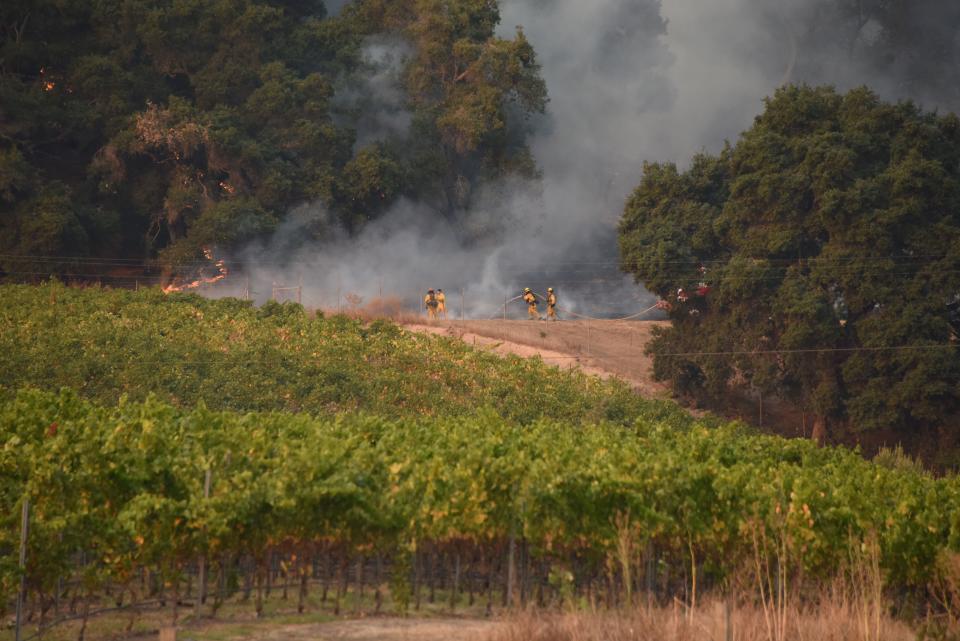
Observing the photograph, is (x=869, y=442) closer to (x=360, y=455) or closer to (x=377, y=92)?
(x=360, y=455)

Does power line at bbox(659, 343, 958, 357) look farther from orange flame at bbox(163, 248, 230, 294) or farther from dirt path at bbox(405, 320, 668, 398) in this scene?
orange flame at bbox(163, 248, 230, 294)

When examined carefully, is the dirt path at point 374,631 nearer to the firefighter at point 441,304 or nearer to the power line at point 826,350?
the power line at point 826,350

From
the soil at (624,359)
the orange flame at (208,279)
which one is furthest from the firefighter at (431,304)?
the orange flame at (208,279)

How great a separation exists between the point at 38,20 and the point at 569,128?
29.7 metres

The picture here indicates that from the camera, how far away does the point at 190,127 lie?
178ft

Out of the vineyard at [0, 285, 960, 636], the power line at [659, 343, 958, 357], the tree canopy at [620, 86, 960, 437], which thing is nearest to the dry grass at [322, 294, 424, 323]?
the tree canopy at [620, 86, 960, 437]

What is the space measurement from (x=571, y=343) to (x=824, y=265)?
11615mm

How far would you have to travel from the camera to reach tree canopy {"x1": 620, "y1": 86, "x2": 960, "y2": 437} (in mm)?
42438

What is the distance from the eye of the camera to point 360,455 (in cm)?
1962

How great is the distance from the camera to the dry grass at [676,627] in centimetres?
1488

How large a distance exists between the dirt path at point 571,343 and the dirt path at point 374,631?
30068 millimetres

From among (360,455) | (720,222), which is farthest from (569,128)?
(360,455)

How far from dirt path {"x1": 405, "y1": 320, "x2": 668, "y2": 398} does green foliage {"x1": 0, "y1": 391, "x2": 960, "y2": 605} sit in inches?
1077

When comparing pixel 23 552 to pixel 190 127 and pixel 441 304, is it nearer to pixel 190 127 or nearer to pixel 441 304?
pixel 190 127
